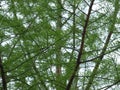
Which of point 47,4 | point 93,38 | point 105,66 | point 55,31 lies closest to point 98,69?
point 105,66

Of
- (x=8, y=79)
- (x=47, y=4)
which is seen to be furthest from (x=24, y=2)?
(x=8, y=79)

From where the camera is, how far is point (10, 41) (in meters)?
3.74

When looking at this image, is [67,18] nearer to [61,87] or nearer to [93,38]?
[93,38]

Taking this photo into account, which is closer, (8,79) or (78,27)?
(8,79)

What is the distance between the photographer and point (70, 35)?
153 inches

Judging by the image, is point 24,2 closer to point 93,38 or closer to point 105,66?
point 93,38

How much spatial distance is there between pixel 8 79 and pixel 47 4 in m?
0.96

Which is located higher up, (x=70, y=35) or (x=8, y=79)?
(x=70, y=35)

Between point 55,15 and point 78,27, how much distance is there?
335mm

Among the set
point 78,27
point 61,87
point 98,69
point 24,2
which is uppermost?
point 24,2

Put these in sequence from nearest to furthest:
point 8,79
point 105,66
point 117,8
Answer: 1. point 8,79
2. point 117,8
3. point 105,66

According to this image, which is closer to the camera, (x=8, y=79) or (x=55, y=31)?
(x=8, y=79)

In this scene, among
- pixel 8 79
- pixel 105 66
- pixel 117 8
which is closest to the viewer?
pixel 8 79

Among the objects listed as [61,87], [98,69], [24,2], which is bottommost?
[61,87]
